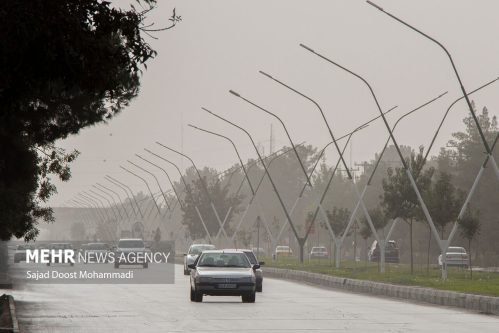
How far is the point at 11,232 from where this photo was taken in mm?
38875

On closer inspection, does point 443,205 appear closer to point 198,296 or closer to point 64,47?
point 198,296

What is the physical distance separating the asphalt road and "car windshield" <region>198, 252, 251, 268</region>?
1.00 m

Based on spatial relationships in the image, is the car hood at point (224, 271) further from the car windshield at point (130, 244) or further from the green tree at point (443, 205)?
the car windshield at point (130, 244)

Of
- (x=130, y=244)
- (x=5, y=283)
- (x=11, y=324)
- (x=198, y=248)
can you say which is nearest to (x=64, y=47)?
(x=11, y=324)

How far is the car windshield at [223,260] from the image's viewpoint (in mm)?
35875

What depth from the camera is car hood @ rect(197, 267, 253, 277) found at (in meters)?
34.6

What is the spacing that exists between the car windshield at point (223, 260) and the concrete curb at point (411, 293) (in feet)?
16.6

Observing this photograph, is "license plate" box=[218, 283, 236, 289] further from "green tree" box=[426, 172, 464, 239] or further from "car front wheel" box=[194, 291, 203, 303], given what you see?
"green tree" box=[426, 172, 464, 239]

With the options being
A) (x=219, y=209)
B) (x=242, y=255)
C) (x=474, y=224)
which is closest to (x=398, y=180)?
(x=474, y=224)

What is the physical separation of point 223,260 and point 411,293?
5.95 meters

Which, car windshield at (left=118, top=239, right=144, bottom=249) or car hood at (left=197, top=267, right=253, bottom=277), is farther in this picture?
car windshield at (left=118, top=239, right=144, bottom=249)

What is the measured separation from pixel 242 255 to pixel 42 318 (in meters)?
9.38

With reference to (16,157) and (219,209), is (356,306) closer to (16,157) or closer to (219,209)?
(16,157)

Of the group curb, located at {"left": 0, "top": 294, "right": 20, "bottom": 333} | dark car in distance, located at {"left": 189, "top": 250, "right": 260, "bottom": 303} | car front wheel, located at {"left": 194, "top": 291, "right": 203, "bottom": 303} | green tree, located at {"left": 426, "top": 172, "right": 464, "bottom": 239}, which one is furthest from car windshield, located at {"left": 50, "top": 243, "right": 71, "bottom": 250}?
curb, located at {"left": 0, "top": 294, "right": 20, "bottom": 333}
